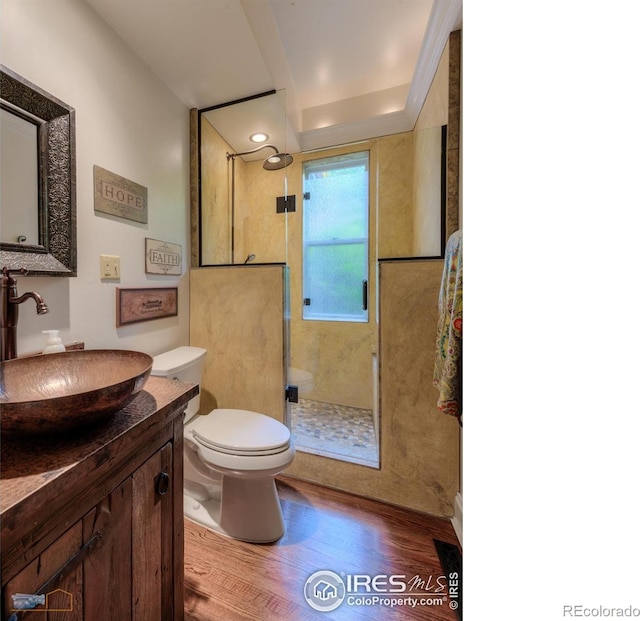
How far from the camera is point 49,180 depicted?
0.95 metres

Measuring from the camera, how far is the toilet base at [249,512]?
1.21 meters

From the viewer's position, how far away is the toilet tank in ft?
4.31

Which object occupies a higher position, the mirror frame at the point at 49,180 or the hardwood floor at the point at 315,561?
the mirror frame at the point at 49,180

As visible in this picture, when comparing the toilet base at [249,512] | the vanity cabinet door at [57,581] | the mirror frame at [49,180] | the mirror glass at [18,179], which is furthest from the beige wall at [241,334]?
the vanity cabinet door at [57,581]

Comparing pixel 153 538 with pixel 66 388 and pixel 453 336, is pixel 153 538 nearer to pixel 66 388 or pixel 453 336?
pixel 66 388

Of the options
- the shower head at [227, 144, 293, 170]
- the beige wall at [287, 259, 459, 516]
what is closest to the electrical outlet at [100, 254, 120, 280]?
the shower head at [227, 144, 293, 170]

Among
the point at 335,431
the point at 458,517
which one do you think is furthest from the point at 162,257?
the point at 458,517

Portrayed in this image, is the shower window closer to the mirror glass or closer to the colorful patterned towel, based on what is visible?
the colorful patterned towel

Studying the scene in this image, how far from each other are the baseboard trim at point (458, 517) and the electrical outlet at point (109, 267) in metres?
1.95

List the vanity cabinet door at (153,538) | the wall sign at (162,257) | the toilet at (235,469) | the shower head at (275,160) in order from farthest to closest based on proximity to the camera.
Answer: the shower head at (275,160) < the wall sign at (162,257) < the toilet at (235,469) < the vanity cabinet door at (153,538)

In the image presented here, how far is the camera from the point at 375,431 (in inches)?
63.3

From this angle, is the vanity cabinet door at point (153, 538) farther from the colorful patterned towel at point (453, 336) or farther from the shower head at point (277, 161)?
the shower head at point (277, 161)
